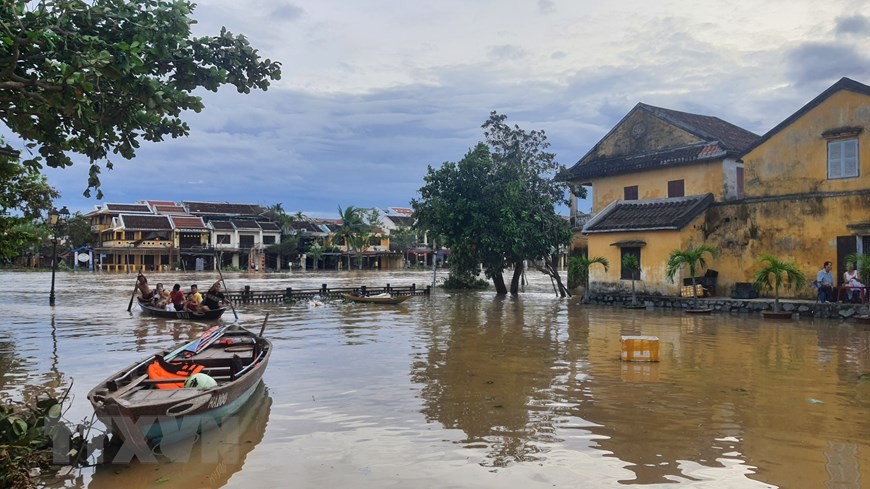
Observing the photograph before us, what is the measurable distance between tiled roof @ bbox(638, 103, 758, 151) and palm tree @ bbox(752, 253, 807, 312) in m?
5.34

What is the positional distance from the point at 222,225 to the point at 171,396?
202 feet

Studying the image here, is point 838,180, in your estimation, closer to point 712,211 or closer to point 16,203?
point 712,211

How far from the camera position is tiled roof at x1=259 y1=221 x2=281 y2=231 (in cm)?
6819

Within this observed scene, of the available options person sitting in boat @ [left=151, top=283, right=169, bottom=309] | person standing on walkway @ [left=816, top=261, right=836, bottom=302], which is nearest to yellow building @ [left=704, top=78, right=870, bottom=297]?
person standing on walkway @ [left=816, top=261, right=836, bottom=302]

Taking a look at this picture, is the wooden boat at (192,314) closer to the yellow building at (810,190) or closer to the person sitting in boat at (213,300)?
the person sitting in boat at (213,300)

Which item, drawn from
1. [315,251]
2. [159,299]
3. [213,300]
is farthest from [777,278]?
[315,251]

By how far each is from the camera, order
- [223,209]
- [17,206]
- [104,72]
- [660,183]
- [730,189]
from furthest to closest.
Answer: [223,209] < [660,183] < [730,189] < [17,206] < [104,72]

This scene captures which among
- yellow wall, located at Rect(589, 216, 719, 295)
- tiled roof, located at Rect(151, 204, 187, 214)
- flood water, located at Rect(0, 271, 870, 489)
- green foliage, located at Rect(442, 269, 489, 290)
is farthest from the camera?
tiled roof, located at Rect(151, 204, 187, 214)

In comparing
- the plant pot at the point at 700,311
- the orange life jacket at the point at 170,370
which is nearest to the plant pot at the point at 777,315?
the plant pot at the point at 700,311

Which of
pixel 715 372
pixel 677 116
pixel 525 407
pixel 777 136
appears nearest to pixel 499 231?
pixel 677 116

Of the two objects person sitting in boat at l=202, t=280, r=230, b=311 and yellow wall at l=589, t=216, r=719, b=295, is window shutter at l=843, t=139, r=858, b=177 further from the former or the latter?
person sitting in boat at l=202, t=280, r=230, b=311

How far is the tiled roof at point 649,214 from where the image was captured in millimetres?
23234

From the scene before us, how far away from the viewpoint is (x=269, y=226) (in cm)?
6881

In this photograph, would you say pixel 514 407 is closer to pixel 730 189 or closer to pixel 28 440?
pixel 28 440
